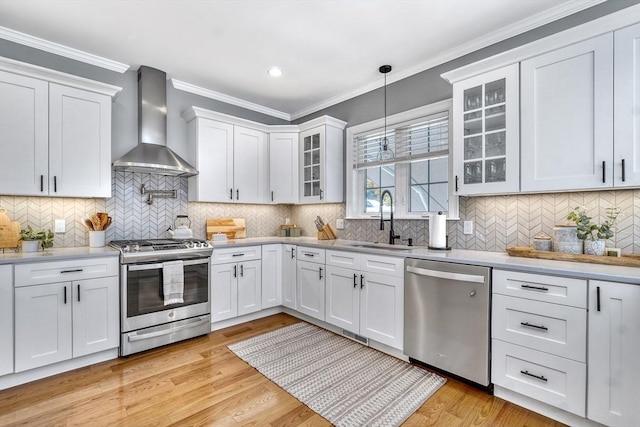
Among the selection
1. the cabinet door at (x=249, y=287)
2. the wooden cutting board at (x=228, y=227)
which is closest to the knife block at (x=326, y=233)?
the cabinet door at (x=249, y=287)

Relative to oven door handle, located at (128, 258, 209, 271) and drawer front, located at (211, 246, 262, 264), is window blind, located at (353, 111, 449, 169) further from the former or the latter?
oven door handle, located at (128, 258, 209, 271)

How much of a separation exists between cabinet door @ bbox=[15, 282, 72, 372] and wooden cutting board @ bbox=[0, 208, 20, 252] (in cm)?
52

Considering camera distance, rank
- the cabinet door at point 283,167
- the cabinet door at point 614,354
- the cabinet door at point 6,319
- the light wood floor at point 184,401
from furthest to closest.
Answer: the cabinet door at point 283,167, the cabinet door at point 6,319, the light wood floor at point 184,401, the cabinet door at point 614,354

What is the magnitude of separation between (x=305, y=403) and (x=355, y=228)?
6.94ft

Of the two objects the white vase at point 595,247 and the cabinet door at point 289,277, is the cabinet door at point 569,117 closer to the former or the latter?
the white vase at point 595,247

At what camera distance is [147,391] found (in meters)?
2.13

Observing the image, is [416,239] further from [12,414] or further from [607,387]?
[12,414]

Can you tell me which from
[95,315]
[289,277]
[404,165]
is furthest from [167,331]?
[404,165]

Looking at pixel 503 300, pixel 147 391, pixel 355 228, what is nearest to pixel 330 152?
pixel 355 228

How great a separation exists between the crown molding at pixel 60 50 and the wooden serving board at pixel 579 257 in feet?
13.4

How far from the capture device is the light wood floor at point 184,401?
183 centimetres

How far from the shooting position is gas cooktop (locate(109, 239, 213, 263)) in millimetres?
2637

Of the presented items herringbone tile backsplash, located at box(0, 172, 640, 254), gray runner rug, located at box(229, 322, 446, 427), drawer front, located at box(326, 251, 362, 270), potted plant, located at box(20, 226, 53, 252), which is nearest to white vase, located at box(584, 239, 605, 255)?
herringbone tile backsplash, located at box(0, 172, 640, 254)

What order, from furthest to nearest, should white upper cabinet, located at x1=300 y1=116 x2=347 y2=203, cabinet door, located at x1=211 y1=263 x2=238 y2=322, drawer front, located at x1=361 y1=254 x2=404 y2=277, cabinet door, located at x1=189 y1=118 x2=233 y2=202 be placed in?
white upper cabinet, located at x1=300 y1=116 x2=347 y2=203
cabinet door, located at x1=189 y1=118 x2=233 y2=202
cabinet door, located at x1=211 y1=263 x2=238 y2=322
drawer front, located at x1=361 y1=254 x2=404 y2=277
